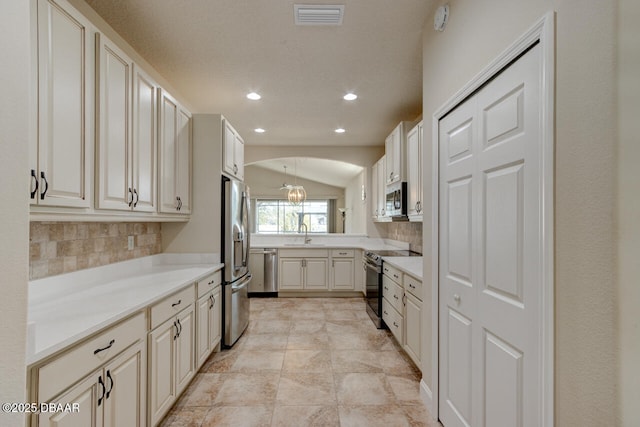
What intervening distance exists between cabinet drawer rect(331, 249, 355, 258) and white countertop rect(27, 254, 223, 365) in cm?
266

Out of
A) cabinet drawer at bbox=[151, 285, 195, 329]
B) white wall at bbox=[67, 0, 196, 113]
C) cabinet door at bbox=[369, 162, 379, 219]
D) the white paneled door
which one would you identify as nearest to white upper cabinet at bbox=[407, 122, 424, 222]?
the white paneled door

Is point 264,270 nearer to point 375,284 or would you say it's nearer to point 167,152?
point 375,284

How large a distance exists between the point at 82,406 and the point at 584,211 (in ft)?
6.31

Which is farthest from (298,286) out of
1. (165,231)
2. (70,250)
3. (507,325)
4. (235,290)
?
(507,325)

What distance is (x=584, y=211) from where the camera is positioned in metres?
0.92

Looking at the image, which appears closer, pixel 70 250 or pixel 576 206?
pixel 576 206

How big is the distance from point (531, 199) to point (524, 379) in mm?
709

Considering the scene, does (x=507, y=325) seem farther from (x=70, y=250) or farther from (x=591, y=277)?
(x=70, y=250)

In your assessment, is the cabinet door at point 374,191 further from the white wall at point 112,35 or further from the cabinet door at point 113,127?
the cabinet door at point 113,127

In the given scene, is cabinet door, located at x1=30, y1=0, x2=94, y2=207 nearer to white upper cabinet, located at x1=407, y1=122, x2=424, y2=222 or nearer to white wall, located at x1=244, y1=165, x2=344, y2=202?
white upper cabinet, located at x1=407, y1=122, x2=424, y2=222

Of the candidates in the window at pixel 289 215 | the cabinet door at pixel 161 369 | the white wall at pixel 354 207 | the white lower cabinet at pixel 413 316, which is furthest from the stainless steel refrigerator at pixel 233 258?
the window at pixel 289 215

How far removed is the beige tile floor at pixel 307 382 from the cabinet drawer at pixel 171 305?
706 millimetres

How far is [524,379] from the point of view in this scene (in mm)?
1210

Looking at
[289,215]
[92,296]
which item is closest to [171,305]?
[92,296]
